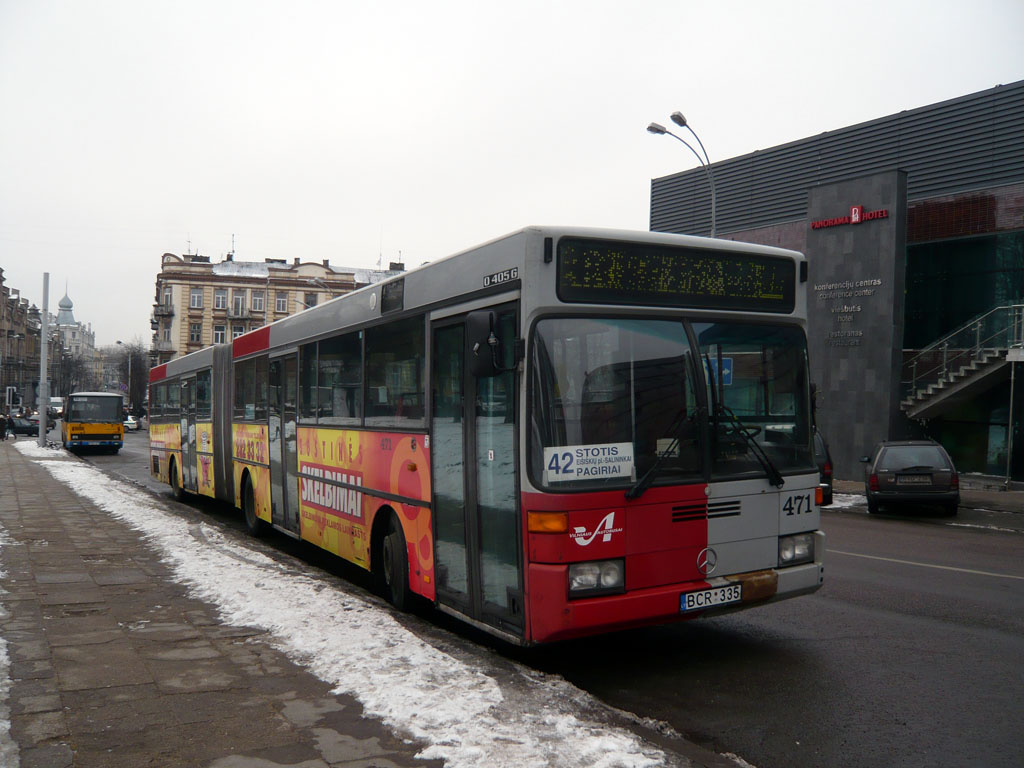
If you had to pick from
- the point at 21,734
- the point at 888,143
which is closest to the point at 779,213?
the point at 888,143

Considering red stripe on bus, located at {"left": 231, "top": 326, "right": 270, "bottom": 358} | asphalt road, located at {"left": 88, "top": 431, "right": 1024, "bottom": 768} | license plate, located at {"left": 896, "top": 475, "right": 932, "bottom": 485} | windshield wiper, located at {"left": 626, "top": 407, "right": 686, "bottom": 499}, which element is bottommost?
asphalt road, located at {"left": 88, "top": 431, "right": 1024, "bottom": 768}

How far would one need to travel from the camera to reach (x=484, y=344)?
18.8 ft

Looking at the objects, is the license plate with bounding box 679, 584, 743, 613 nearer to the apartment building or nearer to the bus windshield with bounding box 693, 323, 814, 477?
the bus windshield with bounding box 693, 323, 814, 477

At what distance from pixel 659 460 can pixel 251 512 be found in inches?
354

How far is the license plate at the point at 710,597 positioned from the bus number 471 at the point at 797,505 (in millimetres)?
712

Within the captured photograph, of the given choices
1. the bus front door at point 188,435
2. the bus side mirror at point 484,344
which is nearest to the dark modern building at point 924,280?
the bus front door at point 188,435

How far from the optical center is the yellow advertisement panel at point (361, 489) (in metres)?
7.25

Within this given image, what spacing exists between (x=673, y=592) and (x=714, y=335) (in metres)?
1.72

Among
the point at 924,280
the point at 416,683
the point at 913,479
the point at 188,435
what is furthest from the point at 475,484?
the point at 924,280

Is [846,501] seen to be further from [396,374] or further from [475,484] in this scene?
[475,484]

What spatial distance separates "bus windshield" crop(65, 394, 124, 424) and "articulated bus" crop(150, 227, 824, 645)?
38456 millimetres

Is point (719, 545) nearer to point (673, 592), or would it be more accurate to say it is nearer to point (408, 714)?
point (673, 592)

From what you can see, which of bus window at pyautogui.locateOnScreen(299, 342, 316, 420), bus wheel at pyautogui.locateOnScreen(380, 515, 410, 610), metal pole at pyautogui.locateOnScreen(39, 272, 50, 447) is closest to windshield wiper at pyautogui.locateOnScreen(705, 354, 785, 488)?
bus wheel at pyautogui.locateOnScreen(380, 515, 410, 610)

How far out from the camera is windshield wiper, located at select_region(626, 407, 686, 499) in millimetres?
5598
